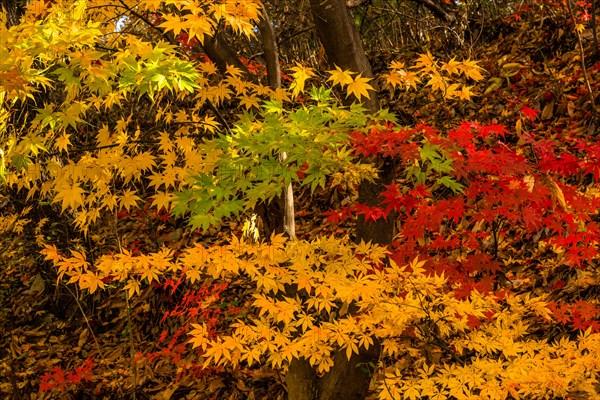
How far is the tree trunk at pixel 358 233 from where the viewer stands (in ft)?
12.7

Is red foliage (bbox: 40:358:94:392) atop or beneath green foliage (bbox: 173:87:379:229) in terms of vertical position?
beneath

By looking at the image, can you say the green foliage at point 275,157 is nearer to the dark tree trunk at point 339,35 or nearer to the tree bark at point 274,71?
the tree bark at point 274,71

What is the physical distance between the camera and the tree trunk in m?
3.86

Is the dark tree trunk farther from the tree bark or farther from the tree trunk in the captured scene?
the tree bark

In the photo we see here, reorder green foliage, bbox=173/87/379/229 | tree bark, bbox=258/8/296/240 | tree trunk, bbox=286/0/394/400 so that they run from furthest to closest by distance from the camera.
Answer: tree trunk, bbox=286/0/394/400 < tree bark, bbox=258/8/296/240 < green foliage, bbox=173/87/379/229

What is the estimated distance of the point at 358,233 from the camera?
399 centimetres

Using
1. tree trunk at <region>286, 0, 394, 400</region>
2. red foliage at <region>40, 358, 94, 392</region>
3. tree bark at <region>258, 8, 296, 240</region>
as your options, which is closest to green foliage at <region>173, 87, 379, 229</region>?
tree bark at <region>258, 8, 296, 240</region>

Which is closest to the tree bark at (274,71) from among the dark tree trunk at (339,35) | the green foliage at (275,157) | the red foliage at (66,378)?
the dark tree trunk at (339,35)

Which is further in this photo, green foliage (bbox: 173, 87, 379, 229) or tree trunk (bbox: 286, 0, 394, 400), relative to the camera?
tree trunk (bbox: 286, 0, 394, 400)

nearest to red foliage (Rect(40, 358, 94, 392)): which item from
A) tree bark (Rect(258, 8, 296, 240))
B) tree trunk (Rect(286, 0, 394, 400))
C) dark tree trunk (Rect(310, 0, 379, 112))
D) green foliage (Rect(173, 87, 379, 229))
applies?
tree trunk (Rect(286, 0, 394, 400))

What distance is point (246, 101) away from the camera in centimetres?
387

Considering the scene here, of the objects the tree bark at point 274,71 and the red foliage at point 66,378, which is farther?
the red foliage at point 66,378

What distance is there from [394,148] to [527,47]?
17.3 ft

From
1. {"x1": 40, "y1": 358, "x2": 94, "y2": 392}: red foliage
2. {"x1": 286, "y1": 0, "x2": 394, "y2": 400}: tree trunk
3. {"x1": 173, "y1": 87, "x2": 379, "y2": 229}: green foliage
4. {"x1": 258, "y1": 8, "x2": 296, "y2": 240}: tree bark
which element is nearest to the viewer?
{"x1": 173, "y1": 87, "x2": 379, "y2": 229}: green foliage
